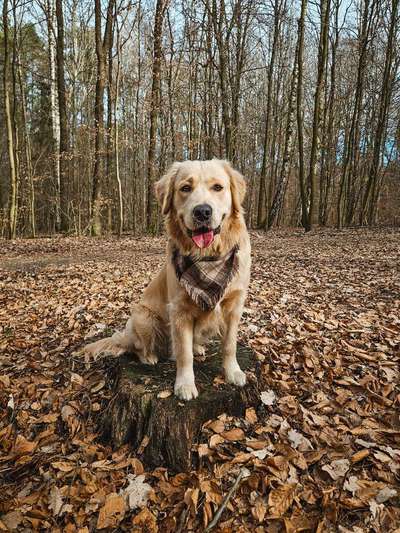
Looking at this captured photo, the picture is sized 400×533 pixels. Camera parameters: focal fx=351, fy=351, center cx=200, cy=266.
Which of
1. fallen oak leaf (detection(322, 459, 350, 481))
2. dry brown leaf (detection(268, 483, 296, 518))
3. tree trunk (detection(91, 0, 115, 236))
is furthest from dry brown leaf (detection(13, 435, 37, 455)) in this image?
tree trunk (detection(91, 0, 115, 236))

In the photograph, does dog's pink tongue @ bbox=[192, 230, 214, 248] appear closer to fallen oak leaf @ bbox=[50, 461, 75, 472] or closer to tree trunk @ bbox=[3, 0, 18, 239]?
fallen oak leaf @ bbox=[50, 461, 75, 472]

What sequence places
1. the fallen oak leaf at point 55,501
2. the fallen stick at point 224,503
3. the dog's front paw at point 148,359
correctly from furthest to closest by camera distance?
the dog's front paw at point 148,359, the fallen oak leaf at point 55,501, the fallen stick at point 224,503

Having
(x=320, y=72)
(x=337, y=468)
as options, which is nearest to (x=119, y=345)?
(x=337, y=468)

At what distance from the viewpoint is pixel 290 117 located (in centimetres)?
1423

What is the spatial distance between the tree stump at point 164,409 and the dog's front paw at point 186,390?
0.12ft

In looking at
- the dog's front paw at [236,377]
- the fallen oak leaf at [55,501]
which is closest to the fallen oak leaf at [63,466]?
the fallen oak leaf at [55,501]

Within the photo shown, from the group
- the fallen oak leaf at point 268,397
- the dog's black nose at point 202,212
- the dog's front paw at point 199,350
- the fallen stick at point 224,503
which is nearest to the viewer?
the fallen stick at point 224,503

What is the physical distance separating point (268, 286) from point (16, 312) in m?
4.12

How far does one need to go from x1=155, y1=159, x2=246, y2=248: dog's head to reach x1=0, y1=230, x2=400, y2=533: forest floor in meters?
1.45

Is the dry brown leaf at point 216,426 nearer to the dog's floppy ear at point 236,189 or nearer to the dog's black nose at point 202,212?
the dog's black nose at point 202,212

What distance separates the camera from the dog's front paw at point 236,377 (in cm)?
279

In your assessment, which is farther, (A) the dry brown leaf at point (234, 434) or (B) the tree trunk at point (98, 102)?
(B) the tree trunk at point (98, 102)

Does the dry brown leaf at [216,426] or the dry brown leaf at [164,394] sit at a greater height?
the dry brown leaf at [164,394]

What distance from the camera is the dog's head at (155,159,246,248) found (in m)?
2.50
